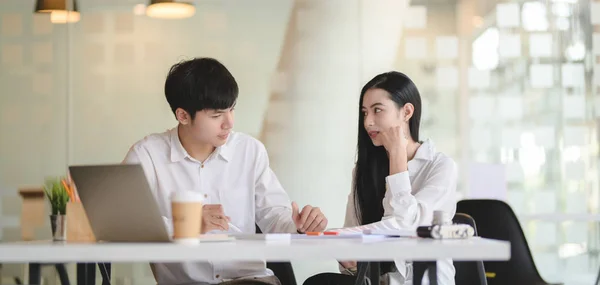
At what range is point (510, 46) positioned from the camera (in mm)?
5480

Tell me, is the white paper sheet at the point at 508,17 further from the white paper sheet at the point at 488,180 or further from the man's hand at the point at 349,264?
the man's hand at the point at 349,264

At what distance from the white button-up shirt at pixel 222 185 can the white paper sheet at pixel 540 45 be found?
279 centimetres

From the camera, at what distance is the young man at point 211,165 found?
295cm

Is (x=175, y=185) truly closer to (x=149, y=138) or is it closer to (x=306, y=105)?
(x=149, y=138)

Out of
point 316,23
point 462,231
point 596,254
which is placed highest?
point 316,23

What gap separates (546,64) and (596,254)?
1178mm

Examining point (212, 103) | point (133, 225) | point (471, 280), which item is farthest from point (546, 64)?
point (133, 225)

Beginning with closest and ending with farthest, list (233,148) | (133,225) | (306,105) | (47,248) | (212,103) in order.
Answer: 1. (47,248)
2. (133,225)
3. (212,103)
4. (233,148)
5. (306,105)

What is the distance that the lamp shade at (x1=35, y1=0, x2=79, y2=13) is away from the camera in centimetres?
539

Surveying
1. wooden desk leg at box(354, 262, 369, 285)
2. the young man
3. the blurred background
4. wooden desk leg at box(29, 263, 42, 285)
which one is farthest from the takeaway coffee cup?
the blurred background

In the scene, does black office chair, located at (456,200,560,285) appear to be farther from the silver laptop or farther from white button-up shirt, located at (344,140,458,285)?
the silver laptop

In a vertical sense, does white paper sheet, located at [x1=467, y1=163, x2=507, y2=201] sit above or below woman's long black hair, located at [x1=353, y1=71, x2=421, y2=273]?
below

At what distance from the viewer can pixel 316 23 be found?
544 centimetres

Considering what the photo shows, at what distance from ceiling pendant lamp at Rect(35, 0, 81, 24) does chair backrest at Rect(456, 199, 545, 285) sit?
2.72m
